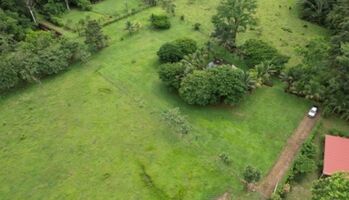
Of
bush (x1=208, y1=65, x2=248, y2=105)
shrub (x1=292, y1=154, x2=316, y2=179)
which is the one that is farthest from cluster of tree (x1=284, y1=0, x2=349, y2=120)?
shrub (x1=292, y1=154, x2=316, y2=179)

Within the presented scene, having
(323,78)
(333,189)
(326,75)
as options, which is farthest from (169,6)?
(333,189)

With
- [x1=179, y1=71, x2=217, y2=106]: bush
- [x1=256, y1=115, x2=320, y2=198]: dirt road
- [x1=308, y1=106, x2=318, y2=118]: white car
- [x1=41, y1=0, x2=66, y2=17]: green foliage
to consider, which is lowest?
[x1=256, y1=115, x2=320, y2=198]: dirt road

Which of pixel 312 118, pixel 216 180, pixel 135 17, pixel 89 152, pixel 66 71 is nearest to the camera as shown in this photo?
pixel 216 180

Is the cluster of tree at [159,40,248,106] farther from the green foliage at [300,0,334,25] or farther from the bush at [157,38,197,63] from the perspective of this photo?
the green foliage at [300,0,334,25]

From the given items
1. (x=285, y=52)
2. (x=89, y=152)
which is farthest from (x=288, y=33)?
(x=89, y=152)

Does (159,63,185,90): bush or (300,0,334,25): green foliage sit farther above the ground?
(300,0,334,25): green foliage

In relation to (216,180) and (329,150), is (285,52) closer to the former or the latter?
(329,150)
